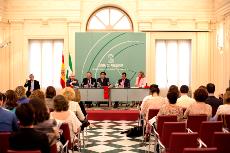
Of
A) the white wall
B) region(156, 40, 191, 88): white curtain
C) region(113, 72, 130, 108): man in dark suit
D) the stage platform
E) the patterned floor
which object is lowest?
the patterned floor

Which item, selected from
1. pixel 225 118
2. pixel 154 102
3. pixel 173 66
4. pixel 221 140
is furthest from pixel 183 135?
pixel 173 66

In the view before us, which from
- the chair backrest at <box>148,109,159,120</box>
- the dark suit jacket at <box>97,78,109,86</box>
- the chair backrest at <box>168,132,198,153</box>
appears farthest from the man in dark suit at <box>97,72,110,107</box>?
the chair backrest at <box>168,132,198,153</box>

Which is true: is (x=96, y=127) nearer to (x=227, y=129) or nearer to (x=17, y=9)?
(x=227, y=129)

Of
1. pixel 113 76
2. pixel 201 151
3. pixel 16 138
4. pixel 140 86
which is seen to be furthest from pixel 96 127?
pixel 201 151

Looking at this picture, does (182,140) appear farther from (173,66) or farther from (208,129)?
(173,66)

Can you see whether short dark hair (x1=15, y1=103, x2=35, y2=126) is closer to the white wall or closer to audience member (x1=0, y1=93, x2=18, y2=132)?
audience member (x1=0, y1=93, x2=18, y2=132)

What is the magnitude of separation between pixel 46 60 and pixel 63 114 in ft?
38.6

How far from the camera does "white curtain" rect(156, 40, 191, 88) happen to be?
17.1 meters

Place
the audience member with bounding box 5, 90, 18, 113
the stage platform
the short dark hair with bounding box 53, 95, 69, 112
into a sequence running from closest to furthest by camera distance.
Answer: the short dark hair with bounding box 53, 95, 69, 112
the audience member with bounding box 5, 90, 18, 113
the stage platform

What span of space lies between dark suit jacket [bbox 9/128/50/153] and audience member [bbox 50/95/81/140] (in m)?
1.68

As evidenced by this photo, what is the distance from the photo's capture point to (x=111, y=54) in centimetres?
1619

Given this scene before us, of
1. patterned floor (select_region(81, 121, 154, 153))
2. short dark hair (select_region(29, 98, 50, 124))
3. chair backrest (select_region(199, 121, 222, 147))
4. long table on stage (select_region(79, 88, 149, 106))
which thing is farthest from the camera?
long table on stage (select_region(79, 88, 149, 106))

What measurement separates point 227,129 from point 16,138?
341cm

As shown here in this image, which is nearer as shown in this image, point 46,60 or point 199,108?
point 199,108
